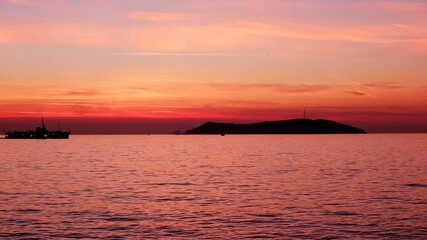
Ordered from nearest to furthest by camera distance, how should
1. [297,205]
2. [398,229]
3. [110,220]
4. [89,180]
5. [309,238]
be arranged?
1. [309,238]
2. [398,229]
3. [110,220]
4. [297,205]
5. [89,180]

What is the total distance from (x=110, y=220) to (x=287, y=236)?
42.3 feet

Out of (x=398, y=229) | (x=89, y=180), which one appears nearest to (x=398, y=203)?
(x=398, y=229)

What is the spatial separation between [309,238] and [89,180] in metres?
43.0

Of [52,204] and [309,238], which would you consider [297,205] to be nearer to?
[309,238]

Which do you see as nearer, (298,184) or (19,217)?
(19,217)

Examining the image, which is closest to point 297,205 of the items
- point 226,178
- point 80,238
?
point 80,238

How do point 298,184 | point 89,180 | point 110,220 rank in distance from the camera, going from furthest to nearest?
point 89,180 → point 298,184 → point 110,220

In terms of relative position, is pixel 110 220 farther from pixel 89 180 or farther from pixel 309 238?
pixel 89 180

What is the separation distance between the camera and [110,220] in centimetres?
3784

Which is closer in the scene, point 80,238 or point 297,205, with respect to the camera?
point 80,238

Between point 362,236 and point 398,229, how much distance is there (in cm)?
356

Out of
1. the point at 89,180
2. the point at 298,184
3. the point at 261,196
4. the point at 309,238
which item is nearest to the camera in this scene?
the point at 309,238

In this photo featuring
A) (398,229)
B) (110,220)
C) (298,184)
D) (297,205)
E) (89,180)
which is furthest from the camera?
(89,180)

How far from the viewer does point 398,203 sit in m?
45.9
